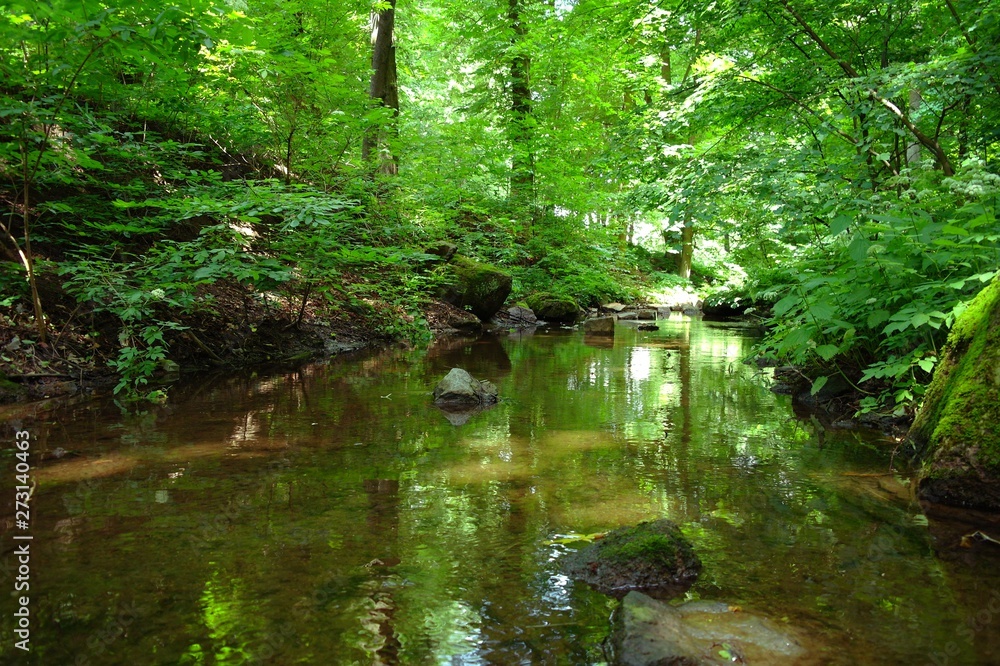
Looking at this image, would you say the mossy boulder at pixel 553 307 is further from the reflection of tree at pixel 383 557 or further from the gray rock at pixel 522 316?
the reflection of tree at pixel 383 557

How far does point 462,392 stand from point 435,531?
9.84ft

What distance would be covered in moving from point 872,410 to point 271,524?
489 cm

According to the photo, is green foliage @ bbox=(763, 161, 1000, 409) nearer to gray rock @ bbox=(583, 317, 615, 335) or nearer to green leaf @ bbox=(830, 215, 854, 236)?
green leaf @ bbox=(830, 215, 854, 236)

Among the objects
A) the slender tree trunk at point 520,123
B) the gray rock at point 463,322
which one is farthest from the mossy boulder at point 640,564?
the slender tree trunk at point 520,123

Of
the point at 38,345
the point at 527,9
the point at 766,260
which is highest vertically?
the point at 527,9

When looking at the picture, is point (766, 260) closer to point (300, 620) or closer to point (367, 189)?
point (367, 189)

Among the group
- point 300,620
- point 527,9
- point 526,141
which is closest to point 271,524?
point 300,620

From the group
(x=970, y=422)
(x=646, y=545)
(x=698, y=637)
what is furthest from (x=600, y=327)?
(x=698, y=637)

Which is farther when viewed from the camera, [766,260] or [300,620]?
[766,260]

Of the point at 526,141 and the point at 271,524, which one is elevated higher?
the point at 526,141

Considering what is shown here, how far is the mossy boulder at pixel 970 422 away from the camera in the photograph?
10.3 feet

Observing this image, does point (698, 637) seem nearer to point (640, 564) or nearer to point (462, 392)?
point (640, 564)

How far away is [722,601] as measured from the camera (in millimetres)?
2273

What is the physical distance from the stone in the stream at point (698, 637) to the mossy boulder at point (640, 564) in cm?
23
